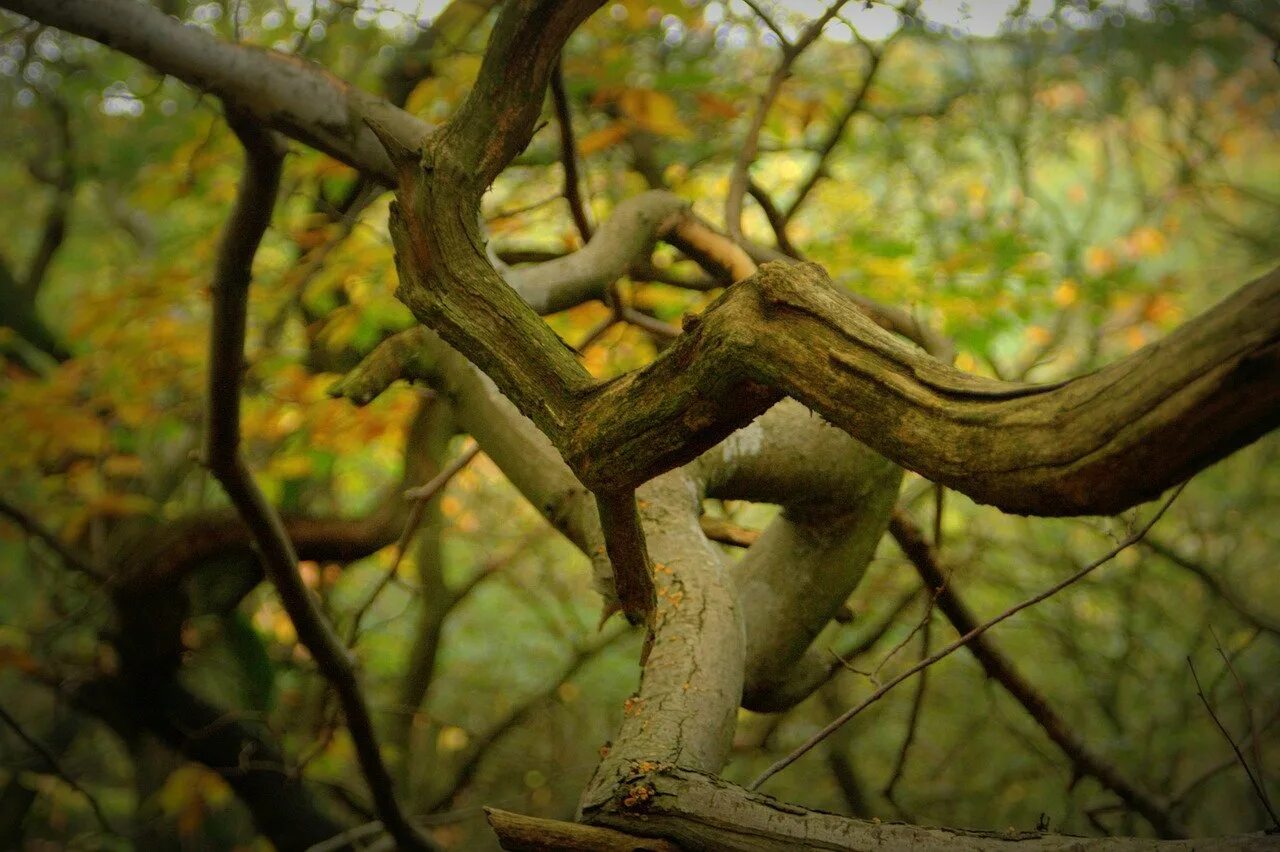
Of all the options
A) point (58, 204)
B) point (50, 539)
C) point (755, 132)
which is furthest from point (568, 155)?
point (58, 204)

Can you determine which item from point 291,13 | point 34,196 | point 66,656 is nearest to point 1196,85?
point 291,13

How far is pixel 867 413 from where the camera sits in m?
0.87

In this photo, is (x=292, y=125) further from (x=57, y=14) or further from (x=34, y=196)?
(x=34, y=196)

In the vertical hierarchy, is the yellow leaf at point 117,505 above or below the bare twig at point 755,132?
below

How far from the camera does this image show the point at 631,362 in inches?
166

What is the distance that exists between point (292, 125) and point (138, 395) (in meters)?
2.25

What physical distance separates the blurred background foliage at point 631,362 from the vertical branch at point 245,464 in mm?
257

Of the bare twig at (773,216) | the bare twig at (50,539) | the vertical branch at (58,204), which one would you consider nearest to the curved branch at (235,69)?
the bare twig at (773,216)

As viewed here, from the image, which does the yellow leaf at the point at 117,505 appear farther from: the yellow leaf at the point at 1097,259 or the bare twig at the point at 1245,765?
the yellow leaf at the point at 1097,259

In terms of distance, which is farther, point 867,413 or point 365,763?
point 365,763

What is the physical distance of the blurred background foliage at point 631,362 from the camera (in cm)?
360

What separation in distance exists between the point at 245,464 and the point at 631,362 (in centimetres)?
210

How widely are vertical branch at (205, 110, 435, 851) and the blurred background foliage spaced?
0.26 m

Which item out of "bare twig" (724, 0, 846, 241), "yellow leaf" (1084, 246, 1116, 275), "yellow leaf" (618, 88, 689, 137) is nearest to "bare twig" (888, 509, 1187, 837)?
"bare twig" (724, 0, 846, 241)
